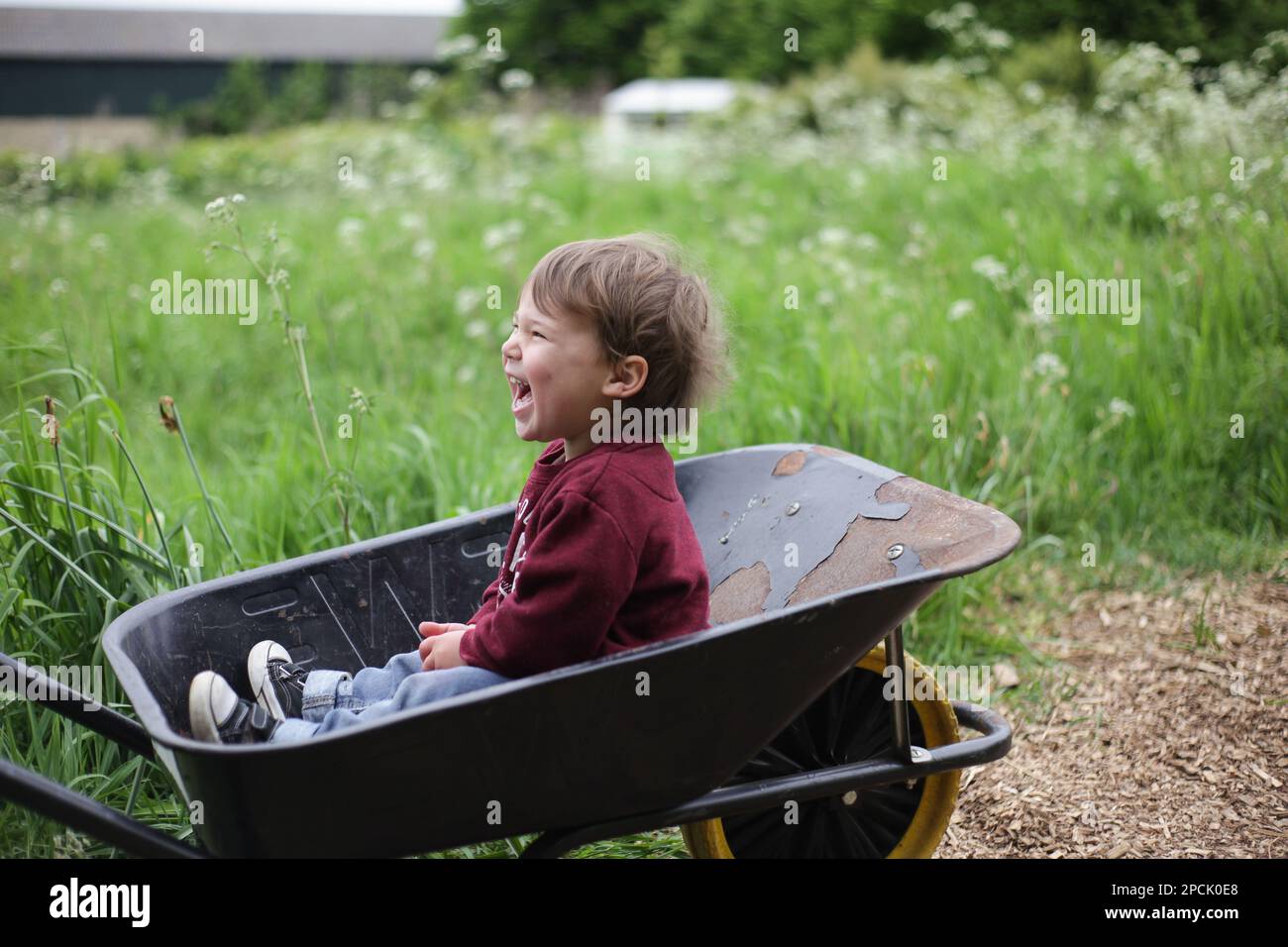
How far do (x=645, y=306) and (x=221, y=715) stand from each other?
0.91 meters

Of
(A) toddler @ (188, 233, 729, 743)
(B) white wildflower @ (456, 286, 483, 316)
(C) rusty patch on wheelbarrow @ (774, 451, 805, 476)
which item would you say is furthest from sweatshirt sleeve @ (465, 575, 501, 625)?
(B) white wildflower @ (456, 286, 483, 316)

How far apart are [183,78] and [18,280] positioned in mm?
29579

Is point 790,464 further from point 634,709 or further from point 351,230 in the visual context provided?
point 351,230

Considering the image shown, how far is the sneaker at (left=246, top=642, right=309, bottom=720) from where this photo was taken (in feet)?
6.29

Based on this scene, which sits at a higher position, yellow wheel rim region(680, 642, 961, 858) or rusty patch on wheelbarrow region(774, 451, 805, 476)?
rusty patch on wheelbarrow region(774, 451, 805, 476)

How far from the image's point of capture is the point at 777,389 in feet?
11.6

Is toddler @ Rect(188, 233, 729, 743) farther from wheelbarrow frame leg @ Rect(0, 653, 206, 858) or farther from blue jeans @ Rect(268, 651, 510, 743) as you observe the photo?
wheelbarrow frame leg @ Rect(0, 653, 206, 858)

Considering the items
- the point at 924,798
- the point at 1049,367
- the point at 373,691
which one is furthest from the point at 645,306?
the point at 1049,367

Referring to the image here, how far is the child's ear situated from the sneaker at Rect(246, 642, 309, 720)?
2.49 feet

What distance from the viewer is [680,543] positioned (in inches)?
71.0
